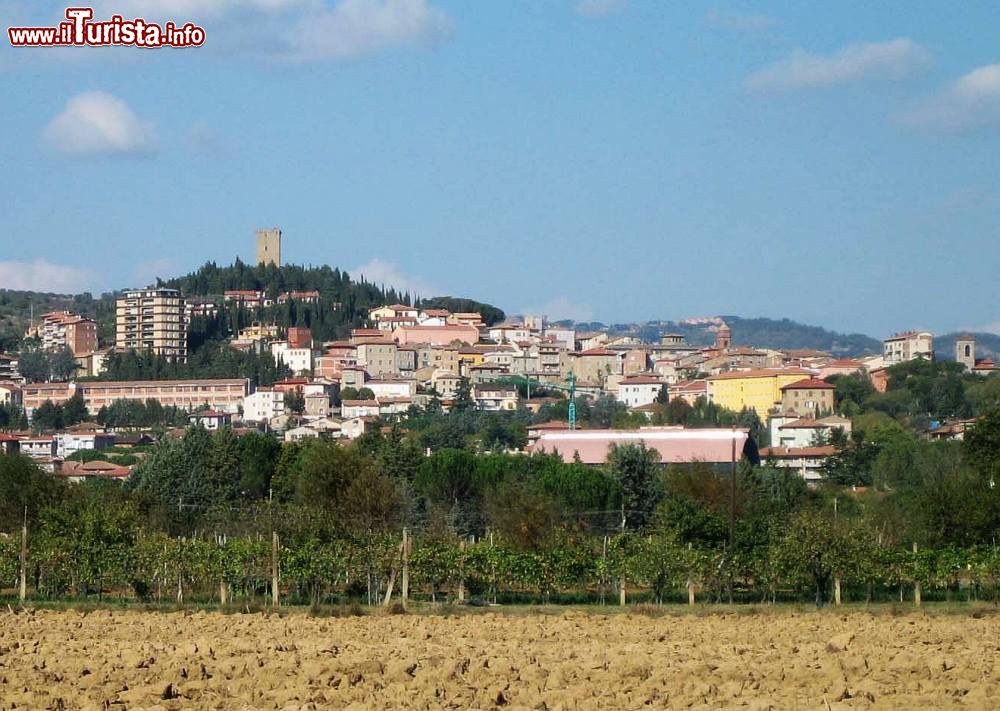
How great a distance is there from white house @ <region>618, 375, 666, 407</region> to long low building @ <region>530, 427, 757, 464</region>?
59.5 m

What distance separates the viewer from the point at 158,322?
148375 mm

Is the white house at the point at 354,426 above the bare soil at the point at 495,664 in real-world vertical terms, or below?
above

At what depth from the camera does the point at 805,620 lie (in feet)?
79.2

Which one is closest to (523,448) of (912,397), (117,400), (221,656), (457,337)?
(912,397)

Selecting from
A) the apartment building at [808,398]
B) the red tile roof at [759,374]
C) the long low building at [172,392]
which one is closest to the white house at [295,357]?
the long low building at [172,392]

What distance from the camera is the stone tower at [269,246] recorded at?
641 feet

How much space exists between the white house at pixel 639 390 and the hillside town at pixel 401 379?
14 centimetres

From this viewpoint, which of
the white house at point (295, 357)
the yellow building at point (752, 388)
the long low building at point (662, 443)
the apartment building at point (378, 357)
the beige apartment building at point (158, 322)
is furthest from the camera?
the beige apartment building at point (158, 322)

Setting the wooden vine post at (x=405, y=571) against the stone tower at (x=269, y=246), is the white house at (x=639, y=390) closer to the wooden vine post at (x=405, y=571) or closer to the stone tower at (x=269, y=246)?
the stone tower at (x=269, y=246)

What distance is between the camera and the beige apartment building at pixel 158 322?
485ft

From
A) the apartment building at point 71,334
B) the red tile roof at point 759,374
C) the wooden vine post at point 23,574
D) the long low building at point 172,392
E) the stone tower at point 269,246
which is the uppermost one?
the stone tower at point 269,246

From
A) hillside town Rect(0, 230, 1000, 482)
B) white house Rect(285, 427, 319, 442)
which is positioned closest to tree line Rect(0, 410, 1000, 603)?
hillside town Rect(0, 230, 1000, 482)

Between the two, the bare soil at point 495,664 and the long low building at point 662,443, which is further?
the long low building at point 662,443

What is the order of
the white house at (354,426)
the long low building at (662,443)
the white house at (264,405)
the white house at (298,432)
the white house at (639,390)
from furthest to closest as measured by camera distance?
the white house at (639,390), the white house at (264,405), the white house at (298,432), the white house at (354,426), the long low building at (662,443)
